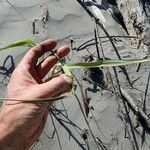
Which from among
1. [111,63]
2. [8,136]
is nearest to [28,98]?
[8,136]

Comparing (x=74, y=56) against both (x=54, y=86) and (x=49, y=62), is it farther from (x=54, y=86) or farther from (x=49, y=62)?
(x=54, y=86)

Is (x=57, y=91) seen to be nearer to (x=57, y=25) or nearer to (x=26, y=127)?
(x=26, y=127)

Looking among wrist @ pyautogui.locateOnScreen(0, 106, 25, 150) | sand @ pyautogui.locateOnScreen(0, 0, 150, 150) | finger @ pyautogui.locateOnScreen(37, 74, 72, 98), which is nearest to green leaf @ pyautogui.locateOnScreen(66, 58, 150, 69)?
finger @ pyautogui.locateOnScreen(37, 74, 72, 98)

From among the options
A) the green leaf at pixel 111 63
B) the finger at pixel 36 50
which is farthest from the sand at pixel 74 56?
the green leaf at pixel 111 63

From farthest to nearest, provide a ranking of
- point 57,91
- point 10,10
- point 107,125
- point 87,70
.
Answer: point 10,10
point 87,70
point 107,125
point 57,91

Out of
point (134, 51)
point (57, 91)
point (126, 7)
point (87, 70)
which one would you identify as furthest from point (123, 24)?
point (57, 91)

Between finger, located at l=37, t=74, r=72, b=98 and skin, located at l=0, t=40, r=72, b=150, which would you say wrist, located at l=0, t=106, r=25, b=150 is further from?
finger, located at l=37, t=74, r=72, b=98
